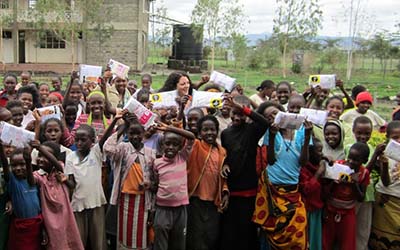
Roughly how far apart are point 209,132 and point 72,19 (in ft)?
79.5

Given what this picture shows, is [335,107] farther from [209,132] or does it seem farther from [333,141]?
[209,132]

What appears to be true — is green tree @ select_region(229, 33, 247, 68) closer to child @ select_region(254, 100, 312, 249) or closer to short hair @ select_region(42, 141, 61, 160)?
child @ select_region(254, 100, 312, 249)

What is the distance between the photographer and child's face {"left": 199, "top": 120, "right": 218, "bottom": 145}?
12.9 feet

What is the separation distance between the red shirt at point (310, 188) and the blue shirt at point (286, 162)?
0.33 feet

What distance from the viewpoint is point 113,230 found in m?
4.23

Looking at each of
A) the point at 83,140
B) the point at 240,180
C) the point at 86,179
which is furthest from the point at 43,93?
the point at 240,180

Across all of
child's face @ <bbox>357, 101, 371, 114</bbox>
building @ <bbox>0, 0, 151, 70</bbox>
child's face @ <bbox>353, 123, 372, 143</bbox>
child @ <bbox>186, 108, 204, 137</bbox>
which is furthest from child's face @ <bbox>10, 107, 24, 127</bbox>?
building @ <bbox>0, 0, 151, 70</bbox>

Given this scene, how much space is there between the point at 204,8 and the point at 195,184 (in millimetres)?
25860

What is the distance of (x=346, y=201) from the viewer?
3955 millimetres

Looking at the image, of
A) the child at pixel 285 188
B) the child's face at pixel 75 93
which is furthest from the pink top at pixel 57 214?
the child's face at pixel 75 93

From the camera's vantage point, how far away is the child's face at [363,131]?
4172mm

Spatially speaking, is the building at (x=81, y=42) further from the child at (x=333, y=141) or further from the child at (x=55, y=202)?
the child at (x=333, y=141)

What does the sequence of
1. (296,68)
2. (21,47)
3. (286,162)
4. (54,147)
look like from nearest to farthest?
(54,147), (286,162), (296,68), (21,47)

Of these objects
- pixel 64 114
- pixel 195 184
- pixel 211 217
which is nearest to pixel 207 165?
pixel 195 184
